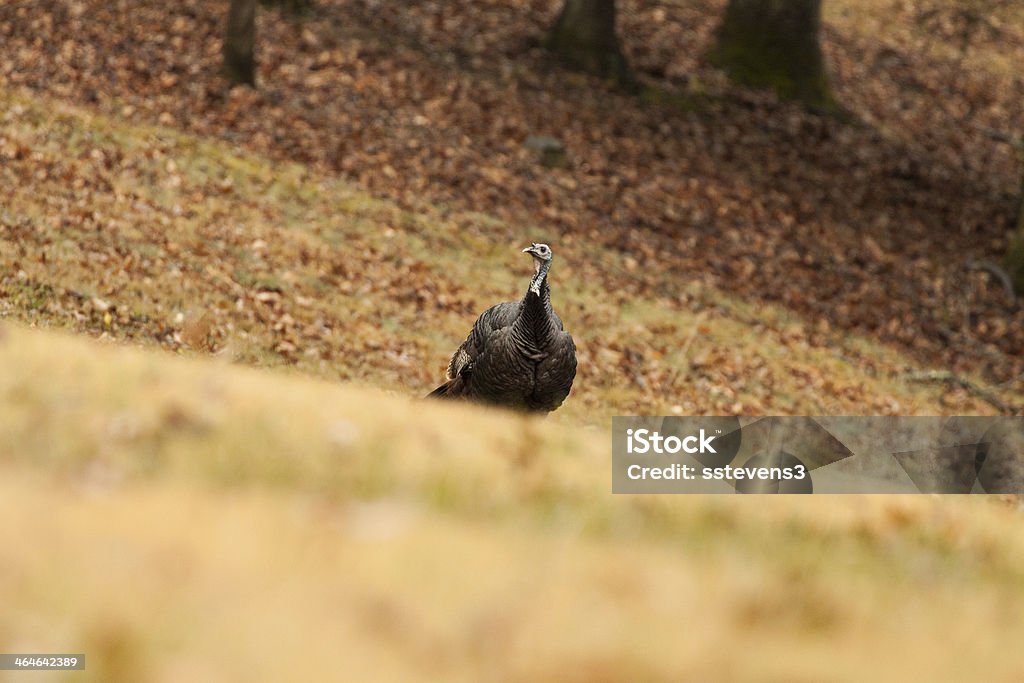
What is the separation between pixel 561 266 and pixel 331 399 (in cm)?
1266

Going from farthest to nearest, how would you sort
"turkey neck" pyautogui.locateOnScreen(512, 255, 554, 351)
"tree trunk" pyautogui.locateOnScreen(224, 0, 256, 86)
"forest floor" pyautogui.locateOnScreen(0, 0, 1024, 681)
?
"tree trunk" pyautogui.locateOnScreen(224, 0, 256, 86), "turkey neck" pyautogui.locateOnScreen(512, 255, 554, 351), "forest floor" pyautogui.locateOnScreen(0, 0, 1024, 681)

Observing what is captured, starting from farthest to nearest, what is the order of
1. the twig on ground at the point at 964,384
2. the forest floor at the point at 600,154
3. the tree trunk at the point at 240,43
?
the tree trunk at the point at 240,43
the forest floor at the point at 600,154
the twig on ground at the point at 964,384

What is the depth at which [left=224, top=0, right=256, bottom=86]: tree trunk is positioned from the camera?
19078 millimetres

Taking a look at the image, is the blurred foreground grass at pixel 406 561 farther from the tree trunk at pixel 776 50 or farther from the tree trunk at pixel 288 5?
the tree trunk at pixel 776 50

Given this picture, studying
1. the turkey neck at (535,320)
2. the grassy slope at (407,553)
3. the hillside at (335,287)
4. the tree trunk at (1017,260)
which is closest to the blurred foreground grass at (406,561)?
the grassy slope at (407,553)

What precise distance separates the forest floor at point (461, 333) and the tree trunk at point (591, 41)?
2.63 feet

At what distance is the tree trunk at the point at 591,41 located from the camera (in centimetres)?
2412

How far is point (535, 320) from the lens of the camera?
880 centimetres

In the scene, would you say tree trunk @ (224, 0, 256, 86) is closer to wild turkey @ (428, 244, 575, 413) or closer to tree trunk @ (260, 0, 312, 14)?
tree trunk @ (260, 0, 312, 14)

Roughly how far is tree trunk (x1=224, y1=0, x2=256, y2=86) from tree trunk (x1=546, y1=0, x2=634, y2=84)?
26.1 ft

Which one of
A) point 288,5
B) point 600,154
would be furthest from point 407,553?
point 288,5

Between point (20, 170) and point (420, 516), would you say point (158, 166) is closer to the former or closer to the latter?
point (20, 170)

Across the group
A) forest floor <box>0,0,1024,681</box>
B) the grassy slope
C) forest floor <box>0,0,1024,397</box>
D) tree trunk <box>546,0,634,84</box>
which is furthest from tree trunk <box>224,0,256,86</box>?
the grassy slope

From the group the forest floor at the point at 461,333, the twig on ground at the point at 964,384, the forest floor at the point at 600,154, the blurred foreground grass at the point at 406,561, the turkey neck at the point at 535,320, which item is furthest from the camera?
the forest floor at the point at 600,154
